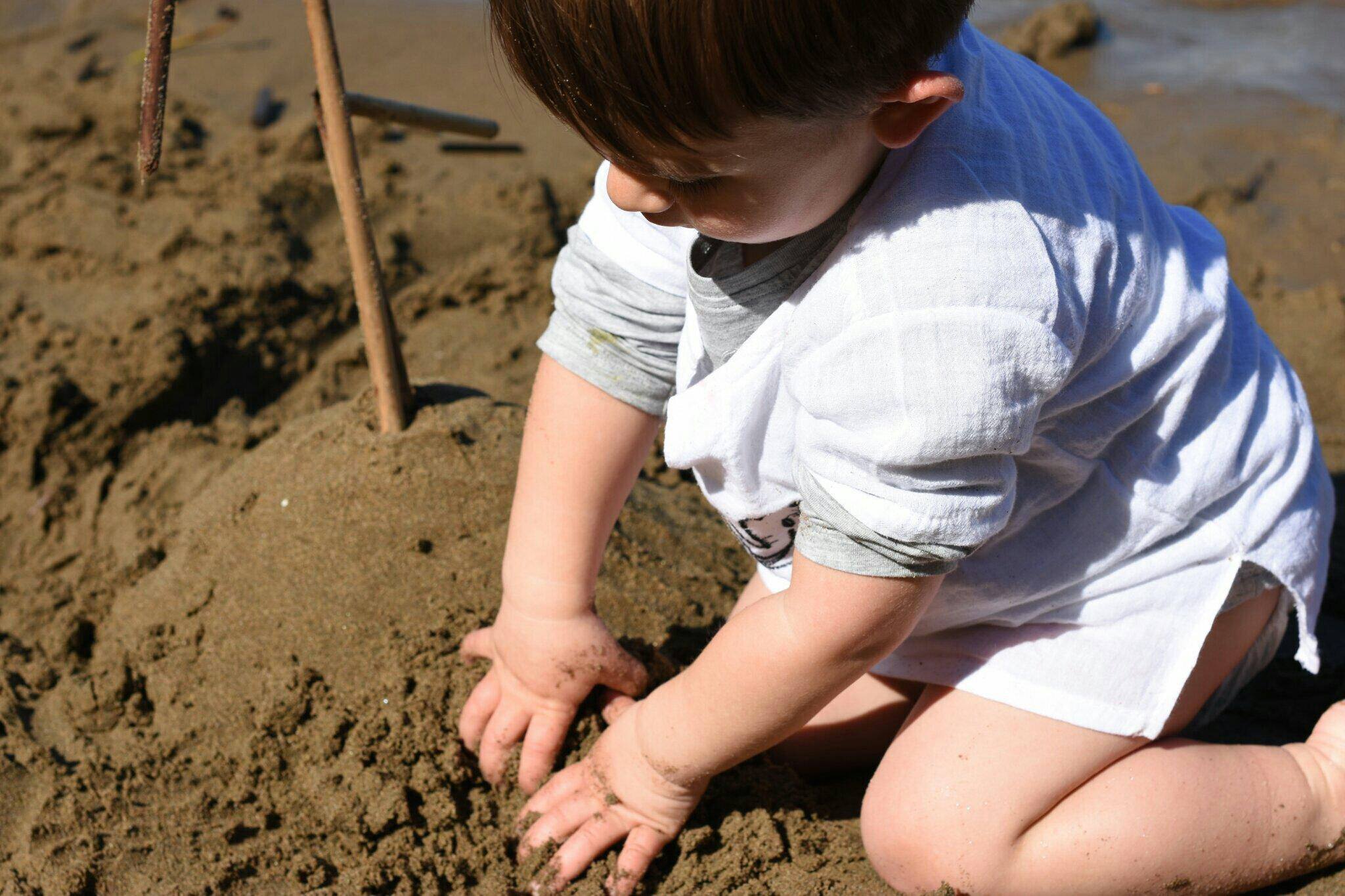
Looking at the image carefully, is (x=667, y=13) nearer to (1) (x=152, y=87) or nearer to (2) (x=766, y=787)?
(1) (x=152, y=87)

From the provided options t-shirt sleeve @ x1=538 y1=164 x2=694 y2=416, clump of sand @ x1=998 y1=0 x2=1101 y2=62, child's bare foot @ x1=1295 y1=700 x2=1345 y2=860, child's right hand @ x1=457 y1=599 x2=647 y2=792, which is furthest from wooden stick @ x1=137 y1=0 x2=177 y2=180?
clump of sand @ x1=998 y1=0 x2=1101 y2=62

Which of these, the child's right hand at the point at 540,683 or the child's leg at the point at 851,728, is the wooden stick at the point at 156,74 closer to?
the child's right hand at the point at 540,683

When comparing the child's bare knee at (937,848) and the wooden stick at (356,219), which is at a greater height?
the wooden stick at (356,219)

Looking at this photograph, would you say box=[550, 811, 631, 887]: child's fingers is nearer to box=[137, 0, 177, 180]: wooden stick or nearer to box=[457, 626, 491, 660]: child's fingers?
box=[457, 626, 491, 660]: child's fingers

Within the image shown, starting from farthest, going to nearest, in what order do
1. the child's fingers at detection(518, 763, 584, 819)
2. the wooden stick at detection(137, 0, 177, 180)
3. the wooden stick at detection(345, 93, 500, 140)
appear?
the wooden stick at detection(345, 93, 500, 140) → the child's fingers at detection(518, 763, 584, 819) → the wooden stick at detection(137, 0, 177, 180)

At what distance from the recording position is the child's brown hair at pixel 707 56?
0.89 m

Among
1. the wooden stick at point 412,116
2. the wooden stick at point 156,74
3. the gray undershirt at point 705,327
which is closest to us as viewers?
the gray undershirt at point 705,327

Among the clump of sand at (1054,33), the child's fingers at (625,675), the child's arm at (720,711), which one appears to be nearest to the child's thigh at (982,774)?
the child's arm at (720,711)

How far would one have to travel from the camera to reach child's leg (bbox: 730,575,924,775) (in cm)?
173

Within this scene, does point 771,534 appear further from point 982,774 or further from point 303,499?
point 303,499

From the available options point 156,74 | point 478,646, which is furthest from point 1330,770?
point 156,74

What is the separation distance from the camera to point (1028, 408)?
43.2 inches

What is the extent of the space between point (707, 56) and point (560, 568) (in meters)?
0.85

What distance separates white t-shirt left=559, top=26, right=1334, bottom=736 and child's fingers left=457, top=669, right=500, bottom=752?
415mm
